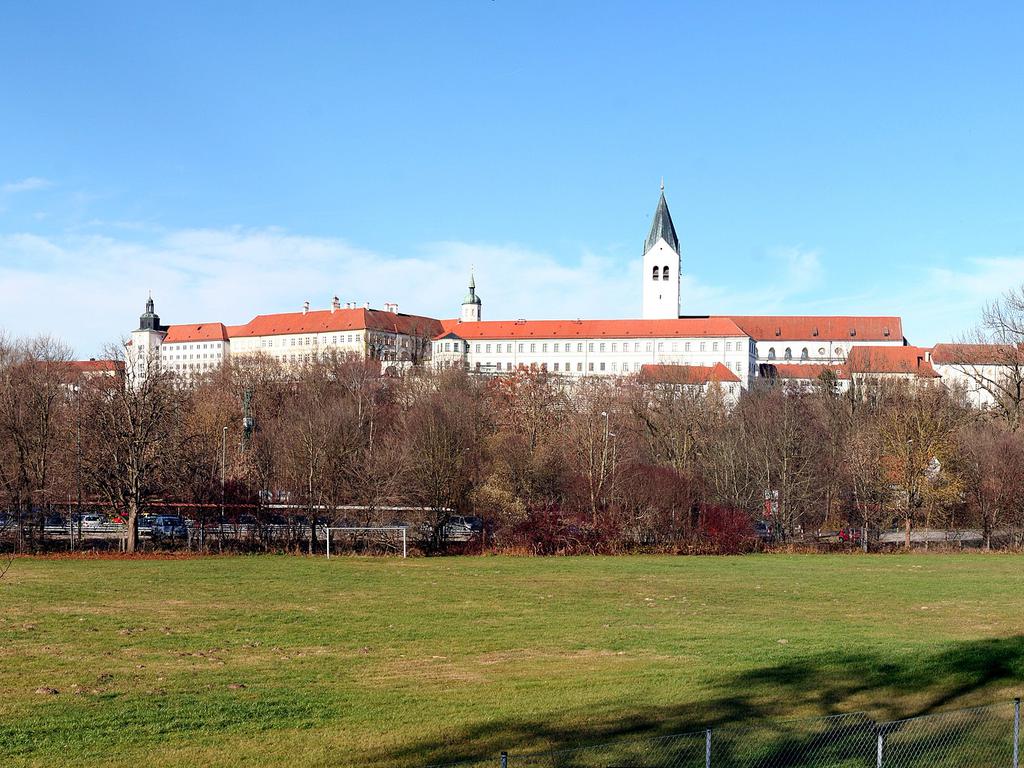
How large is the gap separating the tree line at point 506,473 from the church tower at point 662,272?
117m

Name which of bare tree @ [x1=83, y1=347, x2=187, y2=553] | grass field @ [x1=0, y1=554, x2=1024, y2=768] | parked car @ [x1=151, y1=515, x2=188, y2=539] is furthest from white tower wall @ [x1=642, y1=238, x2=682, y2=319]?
grass field @ [x1=0, y1=554, x2=1024, y2=768]

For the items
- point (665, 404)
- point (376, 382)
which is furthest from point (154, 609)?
point (376, 382)

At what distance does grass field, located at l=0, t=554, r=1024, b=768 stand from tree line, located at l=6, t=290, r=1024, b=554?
13.0 m

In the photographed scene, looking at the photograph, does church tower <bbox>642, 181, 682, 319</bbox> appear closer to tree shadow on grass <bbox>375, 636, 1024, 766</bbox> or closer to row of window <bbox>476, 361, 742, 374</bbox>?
row of window <bbox>476, 361, 742, 374</bbox>

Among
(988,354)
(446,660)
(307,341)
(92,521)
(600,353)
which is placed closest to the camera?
(446,660)

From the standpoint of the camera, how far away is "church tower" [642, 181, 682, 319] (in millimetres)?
183125

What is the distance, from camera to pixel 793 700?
15906 millimetres

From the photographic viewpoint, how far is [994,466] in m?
53.9

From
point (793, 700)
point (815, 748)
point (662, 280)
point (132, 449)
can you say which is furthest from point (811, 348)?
point (815, 748)

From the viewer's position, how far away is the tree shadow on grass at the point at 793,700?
13.4m

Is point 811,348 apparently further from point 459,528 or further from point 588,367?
point 459,528

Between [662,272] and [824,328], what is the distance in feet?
95.9

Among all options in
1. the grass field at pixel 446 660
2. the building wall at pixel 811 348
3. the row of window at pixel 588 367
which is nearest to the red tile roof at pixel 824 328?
the building wall at pixel 811 348

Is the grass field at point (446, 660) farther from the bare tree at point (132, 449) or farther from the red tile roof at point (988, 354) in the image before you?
the red tile roof at point (988, 354)
